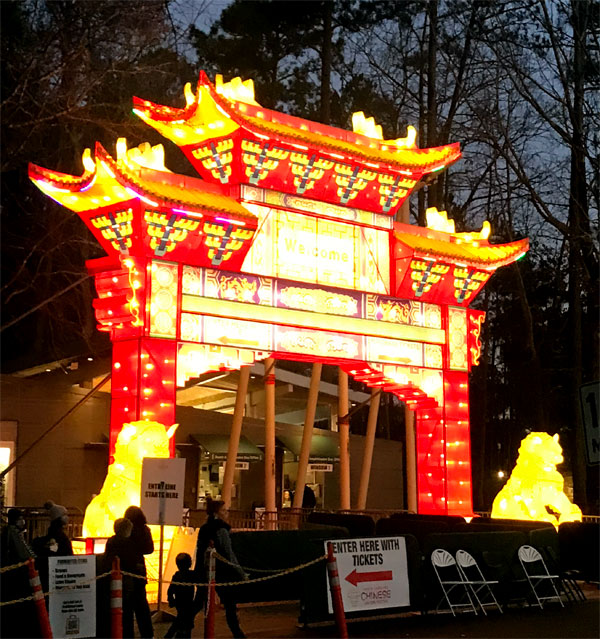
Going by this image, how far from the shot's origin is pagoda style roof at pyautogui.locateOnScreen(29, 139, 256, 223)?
16797 mm

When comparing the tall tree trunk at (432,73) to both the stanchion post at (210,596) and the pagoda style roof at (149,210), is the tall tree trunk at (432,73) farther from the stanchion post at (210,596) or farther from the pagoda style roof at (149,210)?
the stanchion post at (210,596)

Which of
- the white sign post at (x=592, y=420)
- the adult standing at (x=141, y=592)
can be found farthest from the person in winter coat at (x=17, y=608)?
the white sign post at (x=592, y=420)

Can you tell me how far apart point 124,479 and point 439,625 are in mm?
5624

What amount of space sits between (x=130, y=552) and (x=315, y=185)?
10.8 metres

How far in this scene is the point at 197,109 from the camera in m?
18.2

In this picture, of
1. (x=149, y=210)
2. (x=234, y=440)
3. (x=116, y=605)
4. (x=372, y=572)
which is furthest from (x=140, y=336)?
(x=116, y=605)

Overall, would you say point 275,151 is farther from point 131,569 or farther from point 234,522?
point 131,569

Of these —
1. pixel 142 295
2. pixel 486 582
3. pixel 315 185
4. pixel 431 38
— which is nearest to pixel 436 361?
pixel 315 185

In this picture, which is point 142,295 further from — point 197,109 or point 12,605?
point 12,605

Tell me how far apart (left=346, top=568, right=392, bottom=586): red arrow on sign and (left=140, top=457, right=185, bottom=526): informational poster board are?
226 cm

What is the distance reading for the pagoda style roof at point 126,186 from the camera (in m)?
16.8

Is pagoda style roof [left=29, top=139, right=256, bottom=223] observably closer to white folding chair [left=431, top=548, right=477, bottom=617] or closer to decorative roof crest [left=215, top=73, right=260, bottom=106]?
decorative roof crest [left=215, top=73, right=260, bottom=106]

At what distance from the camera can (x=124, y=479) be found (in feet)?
51.0

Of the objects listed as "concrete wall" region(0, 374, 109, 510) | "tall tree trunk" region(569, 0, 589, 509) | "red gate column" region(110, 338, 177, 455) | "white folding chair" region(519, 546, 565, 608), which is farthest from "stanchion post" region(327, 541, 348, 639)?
"concrete wall" region(0, 374, 109, 510)
